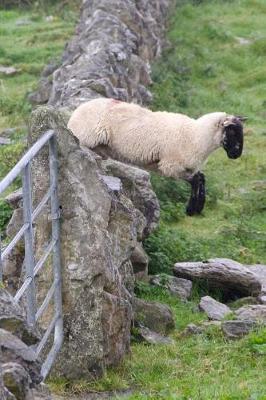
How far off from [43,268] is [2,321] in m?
2.40

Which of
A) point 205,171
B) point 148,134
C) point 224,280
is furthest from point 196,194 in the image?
point 224,280

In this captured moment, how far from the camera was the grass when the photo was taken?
698 centimetres

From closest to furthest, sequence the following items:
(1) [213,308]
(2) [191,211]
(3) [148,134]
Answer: (1) [213,308] < (3) [148,134] < (2) [191,211]

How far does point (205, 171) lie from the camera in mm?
15312

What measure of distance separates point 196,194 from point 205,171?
258 cm

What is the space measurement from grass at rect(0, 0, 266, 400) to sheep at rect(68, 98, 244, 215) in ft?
2.18

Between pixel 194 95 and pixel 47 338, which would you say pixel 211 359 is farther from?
pixel 194 95

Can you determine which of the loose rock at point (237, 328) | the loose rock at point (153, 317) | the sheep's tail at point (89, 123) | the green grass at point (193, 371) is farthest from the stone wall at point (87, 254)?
the sheep's tail at point (89, 123)

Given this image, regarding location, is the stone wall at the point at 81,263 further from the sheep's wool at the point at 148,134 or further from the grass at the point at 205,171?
the sheep's wool at the point at 148,134

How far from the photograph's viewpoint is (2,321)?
4621mm

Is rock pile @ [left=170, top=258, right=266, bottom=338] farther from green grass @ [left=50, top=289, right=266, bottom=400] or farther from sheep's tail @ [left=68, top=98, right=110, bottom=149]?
sheep's tail @ [left=68, top=98, right=110, bottom=149]

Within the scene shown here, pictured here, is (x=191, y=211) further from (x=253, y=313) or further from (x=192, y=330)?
(x=192, y=330)

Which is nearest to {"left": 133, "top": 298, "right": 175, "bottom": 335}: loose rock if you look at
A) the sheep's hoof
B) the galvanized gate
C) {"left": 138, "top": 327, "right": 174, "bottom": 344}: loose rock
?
{"left": 138, "top": 327, "right": 174, "bottom": 344}: loose rock

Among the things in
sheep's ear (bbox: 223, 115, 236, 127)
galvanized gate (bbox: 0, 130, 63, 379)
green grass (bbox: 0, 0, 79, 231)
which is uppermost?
galvanized gate (bbox: 0, 130, 63, 379)
